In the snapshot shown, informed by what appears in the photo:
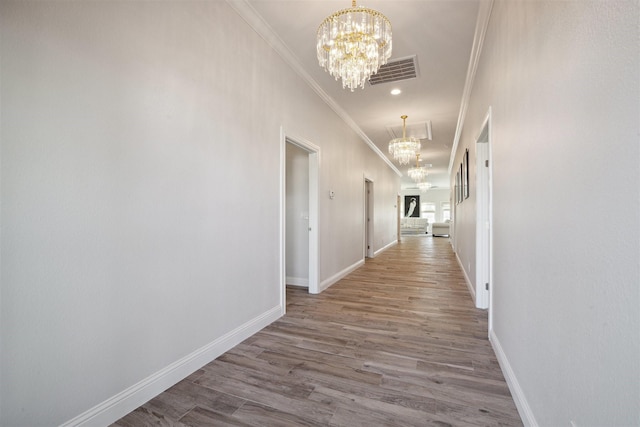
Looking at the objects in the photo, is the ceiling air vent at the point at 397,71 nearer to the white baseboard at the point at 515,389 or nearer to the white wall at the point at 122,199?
the white wall at the point at 122,199

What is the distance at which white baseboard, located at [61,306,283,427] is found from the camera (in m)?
1.55

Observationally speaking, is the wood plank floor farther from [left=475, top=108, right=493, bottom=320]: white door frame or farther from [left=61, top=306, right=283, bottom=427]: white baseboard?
[left=475, top=108, right=493, bottom=320]: white door frame

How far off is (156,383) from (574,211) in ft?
7.91

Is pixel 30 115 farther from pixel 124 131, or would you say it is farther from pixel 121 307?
pixel 121 307

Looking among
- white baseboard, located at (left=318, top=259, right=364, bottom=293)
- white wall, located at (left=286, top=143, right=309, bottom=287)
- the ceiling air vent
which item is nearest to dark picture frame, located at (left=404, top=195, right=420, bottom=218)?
white baseboard, located at (left=318, top=259, right=364, bottom=293)

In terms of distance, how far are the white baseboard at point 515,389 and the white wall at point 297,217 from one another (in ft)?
9.40

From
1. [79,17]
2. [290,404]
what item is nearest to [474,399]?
[290,404]

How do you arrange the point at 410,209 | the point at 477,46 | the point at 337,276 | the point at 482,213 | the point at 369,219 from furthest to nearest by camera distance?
the point at 410,209 → the point at 369,219 → the point at 337,276 → the point at 482,213 → the point at 477,46

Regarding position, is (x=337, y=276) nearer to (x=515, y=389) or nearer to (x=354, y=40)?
(x=515, y=389)

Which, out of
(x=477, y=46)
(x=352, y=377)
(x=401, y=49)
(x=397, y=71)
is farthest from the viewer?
(x=397, y=71)

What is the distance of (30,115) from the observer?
1305 mm

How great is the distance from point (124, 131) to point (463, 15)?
9.85 ft

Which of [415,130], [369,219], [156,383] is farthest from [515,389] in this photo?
[369,219]

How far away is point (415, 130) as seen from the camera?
20.7ft
